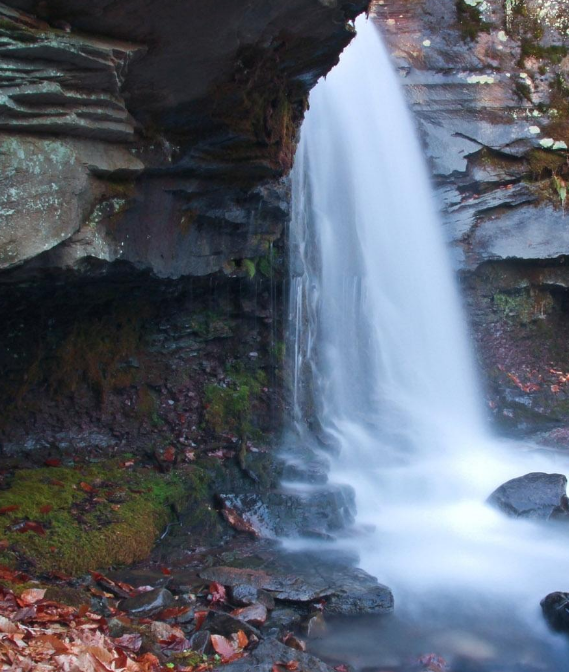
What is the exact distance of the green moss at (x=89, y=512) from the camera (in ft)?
16.0

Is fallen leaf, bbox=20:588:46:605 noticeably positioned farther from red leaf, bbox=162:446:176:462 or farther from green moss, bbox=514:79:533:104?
green moss, bbox=514:79:533:104

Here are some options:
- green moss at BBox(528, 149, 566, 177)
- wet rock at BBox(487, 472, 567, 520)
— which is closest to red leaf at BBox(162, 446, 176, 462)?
wet rock at BBox(487, 472, 567, 520)

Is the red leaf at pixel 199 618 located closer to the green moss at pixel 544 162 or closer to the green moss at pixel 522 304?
the green moss at pixel 522 304

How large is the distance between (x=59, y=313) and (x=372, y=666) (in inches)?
180

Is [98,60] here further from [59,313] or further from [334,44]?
[59,313]

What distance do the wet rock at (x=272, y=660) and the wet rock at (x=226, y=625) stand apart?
0.49ft

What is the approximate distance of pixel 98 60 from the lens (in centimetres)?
394

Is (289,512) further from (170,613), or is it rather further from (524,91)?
(524,91)

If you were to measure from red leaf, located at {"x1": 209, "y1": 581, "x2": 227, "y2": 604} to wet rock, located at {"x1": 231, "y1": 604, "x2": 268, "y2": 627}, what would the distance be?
213mm

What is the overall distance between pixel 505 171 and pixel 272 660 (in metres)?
9.81

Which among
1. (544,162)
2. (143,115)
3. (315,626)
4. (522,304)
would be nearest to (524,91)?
(544,162)

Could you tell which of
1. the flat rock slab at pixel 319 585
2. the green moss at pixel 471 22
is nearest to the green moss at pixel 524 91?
the green moss at pixel 471 22

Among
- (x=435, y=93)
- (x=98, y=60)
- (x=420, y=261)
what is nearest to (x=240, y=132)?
(x=98, y=60)

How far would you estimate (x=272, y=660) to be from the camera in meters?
3.85
